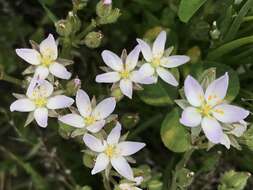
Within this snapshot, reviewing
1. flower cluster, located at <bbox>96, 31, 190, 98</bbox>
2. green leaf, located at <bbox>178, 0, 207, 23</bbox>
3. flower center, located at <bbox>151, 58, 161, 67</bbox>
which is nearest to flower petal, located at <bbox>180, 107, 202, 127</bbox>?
flower cluster, located at <bbox>96, 31, 190, 98</bbox>

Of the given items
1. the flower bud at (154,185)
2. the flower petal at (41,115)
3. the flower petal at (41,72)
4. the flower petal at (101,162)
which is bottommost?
the flower bud at (154,185)

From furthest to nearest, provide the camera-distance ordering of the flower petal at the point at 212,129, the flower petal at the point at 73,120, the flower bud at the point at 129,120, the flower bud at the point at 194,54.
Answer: the flower bud at the point at 194,54, the flower bud at the point at 129,120, the flower petal at the point at 73,120, the flower petal at the point at 212,129

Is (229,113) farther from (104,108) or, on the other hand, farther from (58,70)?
(58,70)

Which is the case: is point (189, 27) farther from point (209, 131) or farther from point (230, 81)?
point (209, 131)

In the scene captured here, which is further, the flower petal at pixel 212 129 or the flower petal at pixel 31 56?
the flower petal at pixel 31 56

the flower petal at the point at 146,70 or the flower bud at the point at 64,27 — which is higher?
the flower bud at the point at 64,27

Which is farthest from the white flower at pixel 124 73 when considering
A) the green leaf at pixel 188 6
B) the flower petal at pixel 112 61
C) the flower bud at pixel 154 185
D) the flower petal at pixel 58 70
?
the flower bud at pixel 154 185

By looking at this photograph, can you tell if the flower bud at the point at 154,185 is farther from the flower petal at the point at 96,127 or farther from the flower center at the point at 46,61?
the flower center at the point at 46,61

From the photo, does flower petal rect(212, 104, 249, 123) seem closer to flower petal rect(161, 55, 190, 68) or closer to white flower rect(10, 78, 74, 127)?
flower petal rect(161, 55, 190, 68)
